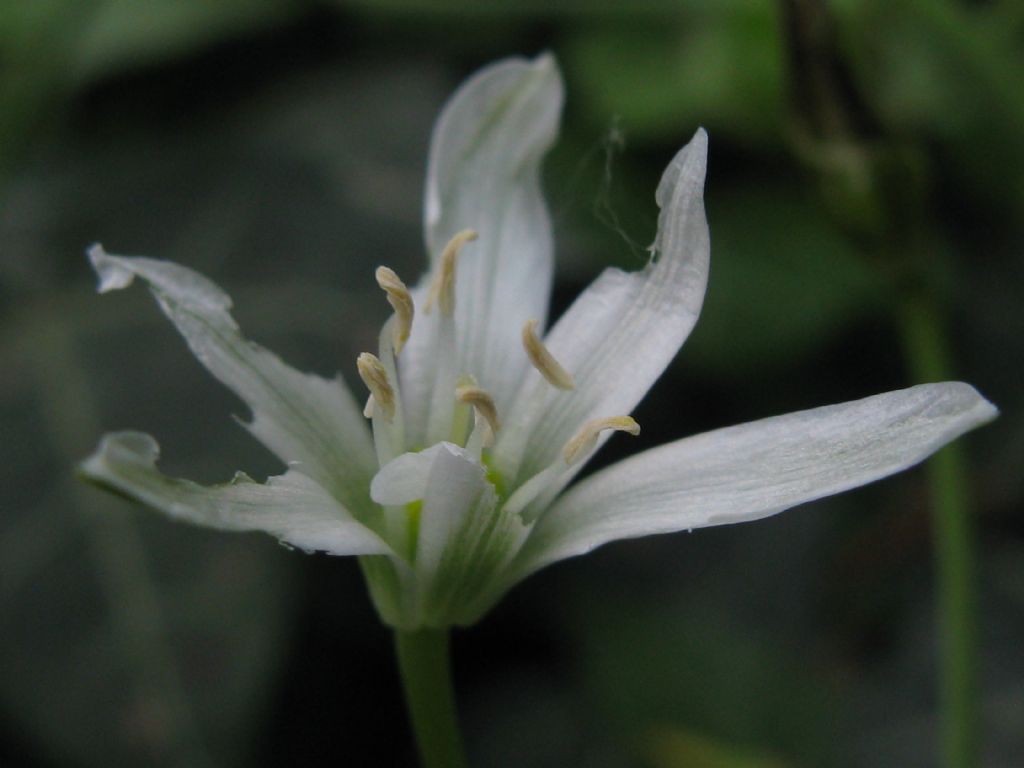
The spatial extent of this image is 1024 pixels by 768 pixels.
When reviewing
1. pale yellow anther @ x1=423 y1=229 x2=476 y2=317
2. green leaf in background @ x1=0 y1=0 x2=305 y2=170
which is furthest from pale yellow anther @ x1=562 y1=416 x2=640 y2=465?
Answer: green leaf in background @ x1=0 y1=0 x2=305 y2=170

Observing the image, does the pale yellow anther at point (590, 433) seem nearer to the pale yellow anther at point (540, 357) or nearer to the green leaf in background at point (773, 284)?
the pale yellow anther at point (540, 357)

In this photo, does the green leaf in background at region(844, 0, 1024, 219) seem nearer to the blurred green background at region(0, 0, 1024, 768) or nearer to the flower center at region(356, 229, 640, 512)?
the blurred green background at region(0, 0, 1024, 768)

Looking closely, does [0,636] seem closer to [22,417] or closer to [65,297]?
[22,417]

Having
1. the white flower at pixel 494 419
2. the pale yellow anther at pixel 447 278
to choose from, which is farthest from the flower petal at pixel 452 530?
the pale yellow anther at pixel 447 278

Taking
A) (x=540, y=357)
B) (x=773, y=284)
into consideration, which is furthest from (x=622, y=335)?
(x=773, y=284)

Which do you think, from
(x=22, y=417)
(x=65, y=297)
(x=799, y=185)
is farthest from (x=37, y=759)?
(x=799, y=185)

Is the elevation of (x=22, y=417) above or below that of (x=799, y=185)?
below
